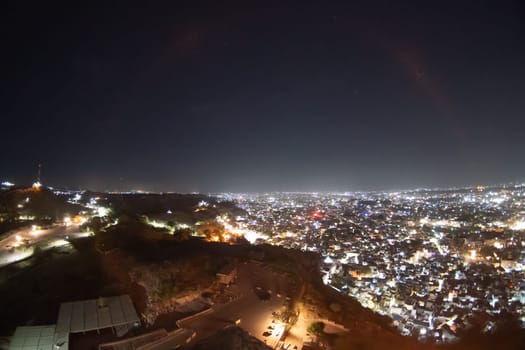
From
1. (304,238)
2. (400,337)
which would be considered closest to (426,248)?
(304,238)

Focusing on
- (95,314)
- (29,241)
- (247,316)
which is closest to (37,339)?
(95,314)

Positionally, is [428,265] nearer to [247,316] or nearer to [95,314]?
[247,316]

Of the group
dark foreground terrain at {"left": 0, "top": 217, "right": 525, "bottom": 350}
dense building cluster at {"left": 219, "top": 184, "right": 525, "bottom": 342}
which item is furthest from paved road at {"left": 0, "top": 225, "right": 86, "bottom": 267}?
dense building cluster at {"left": 219, "top": 184, "right": 525, "bottom": 342}

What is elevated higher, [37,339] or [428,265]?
[37,339]

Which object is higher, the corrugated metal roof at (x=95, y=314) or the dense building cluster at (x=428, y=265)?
the corrugated metal roof at (x=95, y=314)

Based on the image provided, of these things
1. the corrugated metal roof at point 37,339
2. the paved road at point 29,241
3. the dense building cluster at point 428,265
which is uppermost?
the paved road at point 29,241

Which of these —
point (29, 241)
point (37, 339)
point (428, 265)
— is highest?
point (29, 241)

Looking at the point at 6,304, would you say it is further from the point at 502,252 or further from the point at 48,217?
the point at 502,252

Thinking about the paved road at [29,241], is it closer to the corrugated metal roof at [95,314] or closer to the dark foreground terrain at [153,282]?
the dark foreground terrain at [153,282]

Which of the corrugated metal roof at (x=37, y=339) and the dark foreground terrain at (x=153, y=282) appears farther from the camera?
the dark foreground terrain at (x=153, y=282)

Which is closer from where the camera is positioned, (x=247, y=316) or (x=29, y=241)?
(x=247, y=316)

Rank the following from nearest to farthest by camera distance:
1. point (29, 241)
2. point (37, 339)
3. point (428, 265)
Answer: point (37, 339)
point (29, 241)
point (428, 265)

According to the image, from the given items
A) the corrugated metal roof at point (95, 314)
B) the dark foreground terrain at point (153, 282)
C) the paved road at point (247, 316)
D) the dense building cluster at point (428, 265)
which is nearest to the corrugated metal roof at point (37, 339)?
the corrugated metal roof at point (95, 314)
